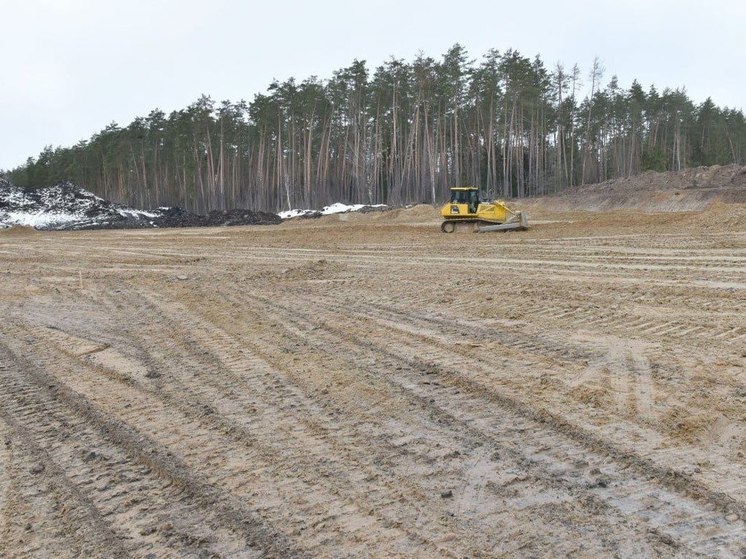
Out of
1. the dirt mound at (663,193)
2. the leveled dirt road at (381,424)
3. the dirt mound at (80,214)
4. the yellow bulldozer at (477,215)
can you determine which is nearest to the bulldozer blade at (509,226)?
the yellow bulldozer at (477,215)

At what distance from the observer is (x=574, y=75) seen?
55.4 meters

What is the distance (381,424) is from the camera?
423 centimetres

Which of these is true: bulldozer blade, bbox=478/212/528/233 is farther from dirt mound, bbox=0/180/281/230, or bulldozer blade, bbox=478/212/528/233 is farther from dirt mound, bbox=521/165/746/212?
dirt mound, bbox=0/180/281/230

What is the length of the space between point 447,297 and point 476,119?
156ft

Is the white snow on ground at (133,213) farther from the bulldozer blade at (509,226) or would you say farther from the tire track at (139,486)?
the tire track at (139,486)

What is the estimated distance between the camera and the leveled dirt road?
292cm

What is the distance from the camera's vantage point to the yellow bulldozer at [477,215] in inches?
885

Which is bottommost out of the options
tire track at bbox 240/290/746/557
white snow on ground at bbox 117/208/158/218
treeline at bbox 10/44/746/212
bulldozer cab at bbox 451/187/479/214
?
tire track at bbox 240/290/746/557

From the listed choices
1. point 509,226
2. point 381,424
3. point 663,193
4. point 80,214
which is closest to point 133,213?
point 80,214

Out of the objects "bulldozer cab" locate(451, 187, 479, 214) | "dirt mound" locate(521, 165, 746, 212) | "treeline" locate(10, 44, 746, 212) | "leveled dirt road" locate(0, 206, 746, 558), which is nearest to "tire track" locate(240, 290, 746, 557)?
→ "leveled dirt road" locate(0, 206, 746, 558)

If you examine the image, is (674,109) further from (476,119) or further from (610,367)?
(610,367)

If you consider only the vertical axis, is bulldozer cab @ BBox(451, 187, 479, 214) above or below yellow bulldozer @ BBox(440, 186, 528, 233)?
above

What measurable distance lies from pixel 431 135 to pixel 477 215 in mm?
33028

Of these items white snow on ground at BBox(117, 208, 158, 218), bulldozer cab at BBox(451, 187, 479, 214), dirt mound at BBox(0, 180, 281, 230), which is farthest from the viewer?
white snow on ground at BBox(117, 208, 158, 218)
